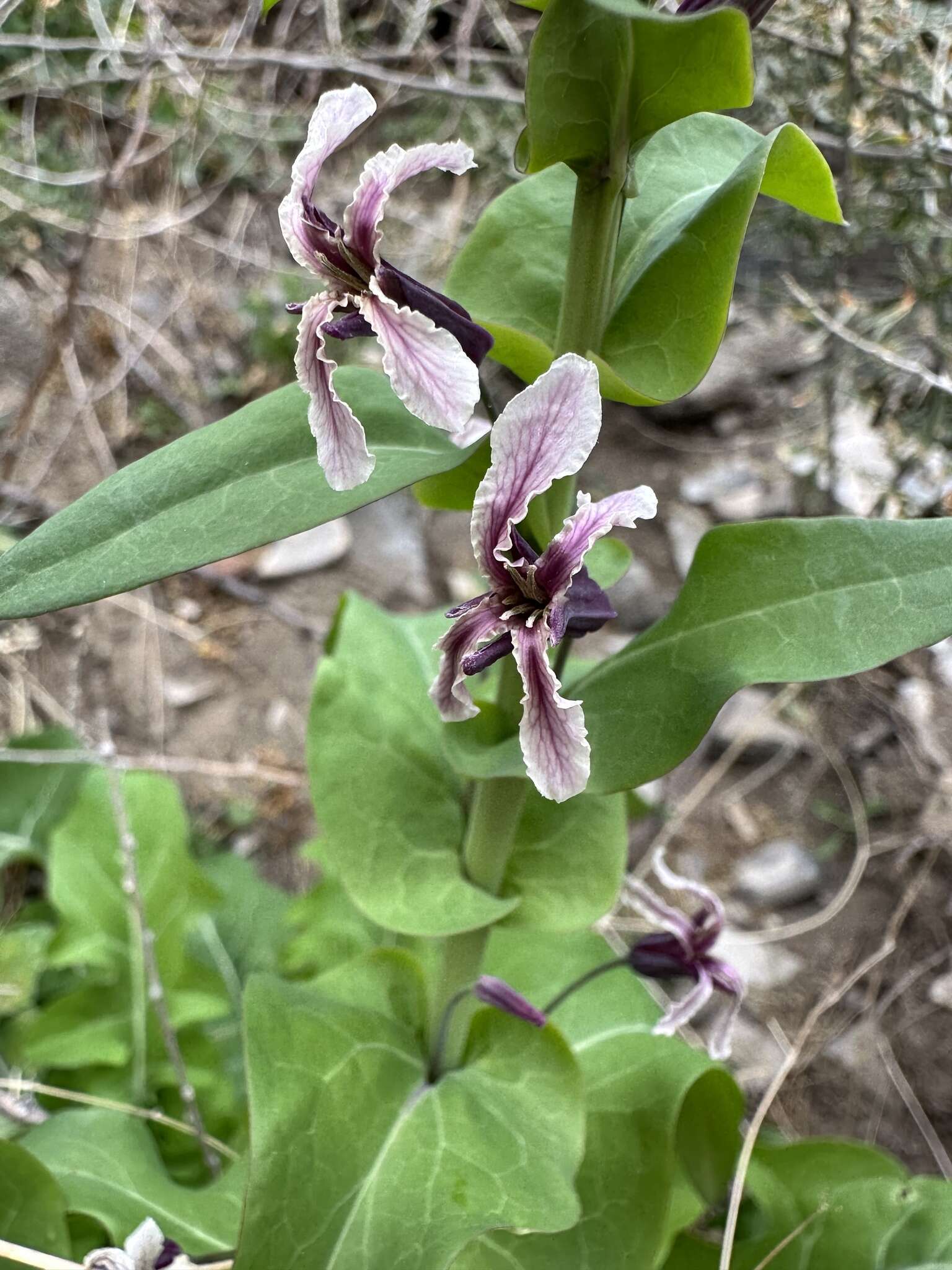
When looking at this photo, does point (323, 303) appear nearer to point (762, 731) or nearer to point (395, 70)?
point (762, 731)

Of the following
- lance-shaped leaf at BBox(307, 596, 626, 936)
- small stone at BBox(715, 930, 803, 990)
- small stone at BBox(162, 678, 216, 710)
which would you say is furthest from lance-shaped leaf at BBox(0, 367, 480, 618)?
small stone at BBox(162, 678, 216, 710)

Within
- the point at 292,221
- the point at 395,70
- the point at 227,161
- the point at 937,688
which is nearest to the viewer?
the point at 292,221

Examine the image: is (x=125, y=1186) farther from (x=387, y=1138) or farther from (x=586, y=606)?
(x=586, y=606)

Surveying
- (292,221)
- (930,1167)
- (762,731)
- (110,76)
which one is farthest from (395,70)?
(930,1167)

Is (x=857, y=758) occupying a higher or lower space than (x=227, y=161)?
lower

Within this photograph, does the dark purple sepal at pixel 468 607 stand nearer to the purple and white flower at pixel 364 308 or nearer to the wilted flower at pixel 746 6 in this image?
the purple and white flower at pixel 364 308

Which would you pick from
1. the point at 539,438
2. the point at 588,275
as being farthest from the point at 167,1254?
the point at 588,275

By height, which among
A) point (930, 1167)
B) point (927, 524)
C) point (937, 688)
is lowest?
point (930, 1167)
